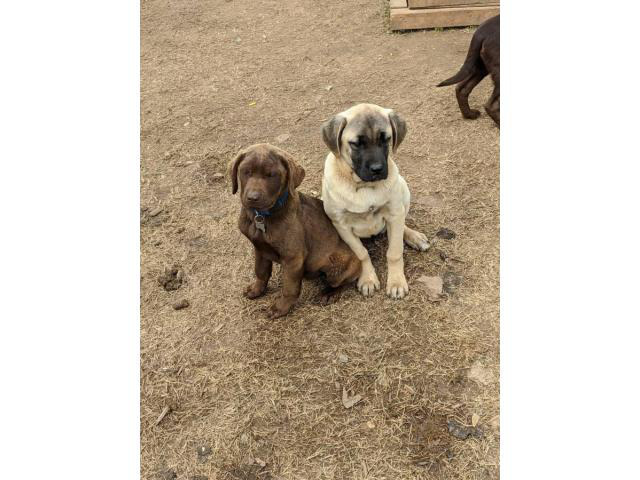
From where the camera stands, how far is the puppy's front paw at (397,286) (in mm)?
3711

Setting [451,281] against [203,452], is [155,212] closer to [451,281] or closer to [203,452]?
[203,452]

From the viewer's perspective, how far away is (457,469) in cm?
272

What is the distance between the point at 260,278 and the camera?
12.4 ft

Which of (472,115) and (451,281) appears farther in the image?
(472,115)

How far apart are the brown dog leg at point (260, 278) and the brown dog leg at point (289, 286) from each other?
0.24m

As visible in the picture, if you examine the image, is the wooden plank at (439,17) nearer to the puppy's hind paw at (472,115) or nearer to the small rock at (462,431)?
the puppy's hind paw at (472,115)

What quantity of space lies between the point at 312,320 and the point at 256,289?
0.52m

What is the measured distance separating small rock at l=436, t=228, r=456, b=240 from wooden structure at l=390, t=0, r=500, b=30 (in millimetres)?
4419

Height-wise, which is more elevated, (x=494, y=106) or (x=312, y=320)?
(x=494, y=106)

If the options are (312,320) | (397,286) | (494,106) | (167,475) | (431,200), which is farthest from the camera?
(494,106)

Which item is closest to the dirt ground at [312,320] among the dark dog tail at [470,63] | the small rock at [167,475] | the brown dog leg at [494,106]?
the small rock at [167,475]

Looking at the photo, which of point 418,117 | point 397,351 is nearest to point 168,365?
point 397,351

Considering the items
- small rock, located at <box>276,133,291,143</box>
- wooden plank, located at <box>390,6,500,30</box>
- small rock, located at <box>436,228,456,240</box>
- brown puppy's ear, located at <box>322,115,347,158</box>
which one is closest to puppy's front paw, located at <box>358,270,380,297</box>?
small rock, located at <box>436,228,456,240</box>

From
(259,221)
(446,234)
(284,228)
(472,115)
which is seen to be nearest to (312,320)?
(284,228)
